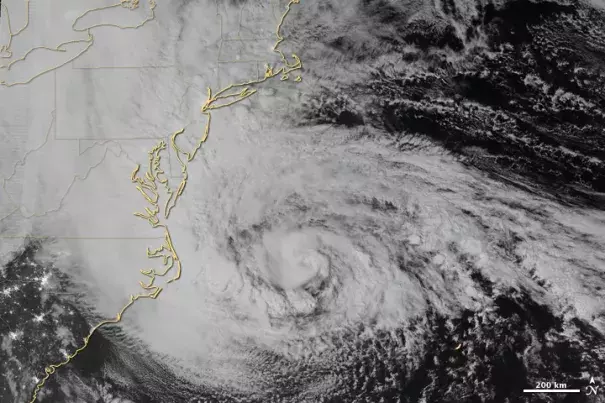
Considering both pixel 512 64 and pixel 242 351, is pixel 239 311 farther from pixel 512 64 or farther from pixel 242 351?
pixel 512 64

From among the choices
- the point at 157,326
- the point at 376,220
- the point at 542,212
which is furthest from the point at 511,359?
the point at 157,326

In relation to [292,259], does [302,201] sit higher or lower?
higher

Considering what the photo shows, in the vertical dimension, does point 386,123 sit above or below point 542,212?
above

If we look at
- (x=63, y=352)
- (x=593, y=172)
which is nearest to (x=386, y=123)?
(x=593, y=172)

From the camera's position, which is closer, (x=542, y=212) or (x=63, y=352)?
(x=542, y=212)

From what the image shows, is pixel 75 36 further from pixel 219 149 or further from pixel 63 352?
pixel 63 352

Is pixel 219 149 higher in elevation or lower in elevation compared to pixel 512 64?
higher

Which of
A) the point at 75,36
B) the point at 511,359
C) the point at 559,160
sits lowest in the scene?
the point at 511,359

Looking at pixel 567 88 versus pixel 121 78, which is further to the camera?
pixel 121 78

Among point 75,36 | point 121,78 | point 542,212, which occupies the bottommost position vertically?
point 542,212
